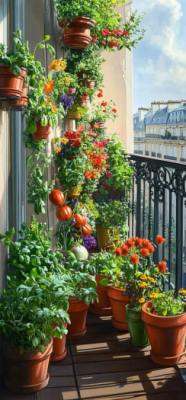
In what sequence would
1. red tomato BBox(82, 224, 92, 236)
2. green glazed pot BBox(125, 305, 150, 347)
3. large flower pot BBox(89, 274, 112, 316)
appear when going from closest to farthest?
1. green glazed pot BBox(125, 305, 150, 347)
2. large flower pot BBox(89, 274, 112, 316)
3. red tomato BBox(82, 224, 92, 236)

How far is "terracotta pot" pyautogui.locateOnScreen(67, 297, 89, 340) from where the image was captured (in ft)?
7.68

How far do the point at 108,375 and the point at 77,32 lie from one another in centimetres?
249

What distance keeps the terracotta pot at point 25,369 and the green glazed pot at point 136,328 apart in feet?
1.97

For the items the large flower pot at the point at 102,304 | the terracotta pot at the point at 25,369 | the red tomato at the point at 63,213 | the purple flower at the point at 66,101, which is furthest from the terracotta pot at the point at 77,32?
the terracotta pot at the point at 25,369

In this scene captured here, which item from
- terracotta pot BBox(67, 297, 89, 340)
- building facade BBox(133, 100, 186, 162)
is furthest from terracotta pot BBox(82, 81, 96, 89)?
building facade BBox(133, 100, 186, 162)

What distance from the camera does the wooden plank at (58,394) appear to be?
1854mm

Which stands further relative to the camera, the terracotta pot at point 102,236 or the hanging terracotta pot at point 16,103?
the terracotta pot at point 102,236

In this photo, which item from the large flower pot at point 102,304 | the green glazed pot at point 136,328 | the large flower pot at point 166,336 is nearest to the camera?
the large flower pot at point 166,336

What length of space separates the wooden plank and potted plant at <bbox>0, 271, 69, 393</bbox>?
0.04 m

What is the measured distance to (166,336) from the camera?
2.09m

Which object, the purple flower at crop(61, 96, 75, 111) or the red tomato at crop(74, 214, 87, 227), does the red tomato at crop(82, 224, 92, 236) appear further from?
the purple flower at crop(61, 96, 75, 111)

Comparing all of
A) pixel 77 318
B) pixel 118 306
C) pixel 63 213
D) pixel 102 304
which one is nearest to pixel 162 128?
pixel 63 213

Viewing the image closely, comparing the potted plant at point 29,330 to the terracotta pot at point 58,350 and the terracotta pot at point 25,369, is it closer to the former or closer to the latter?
the terracotta pot at point 25,369

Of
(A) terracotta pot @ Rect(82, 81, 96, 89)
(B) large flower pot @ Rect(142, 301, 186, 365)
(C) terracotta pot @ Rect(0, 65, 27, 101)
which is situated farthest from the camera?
(A) terracotta pot @ Rect(82, 81, 96, 89)
